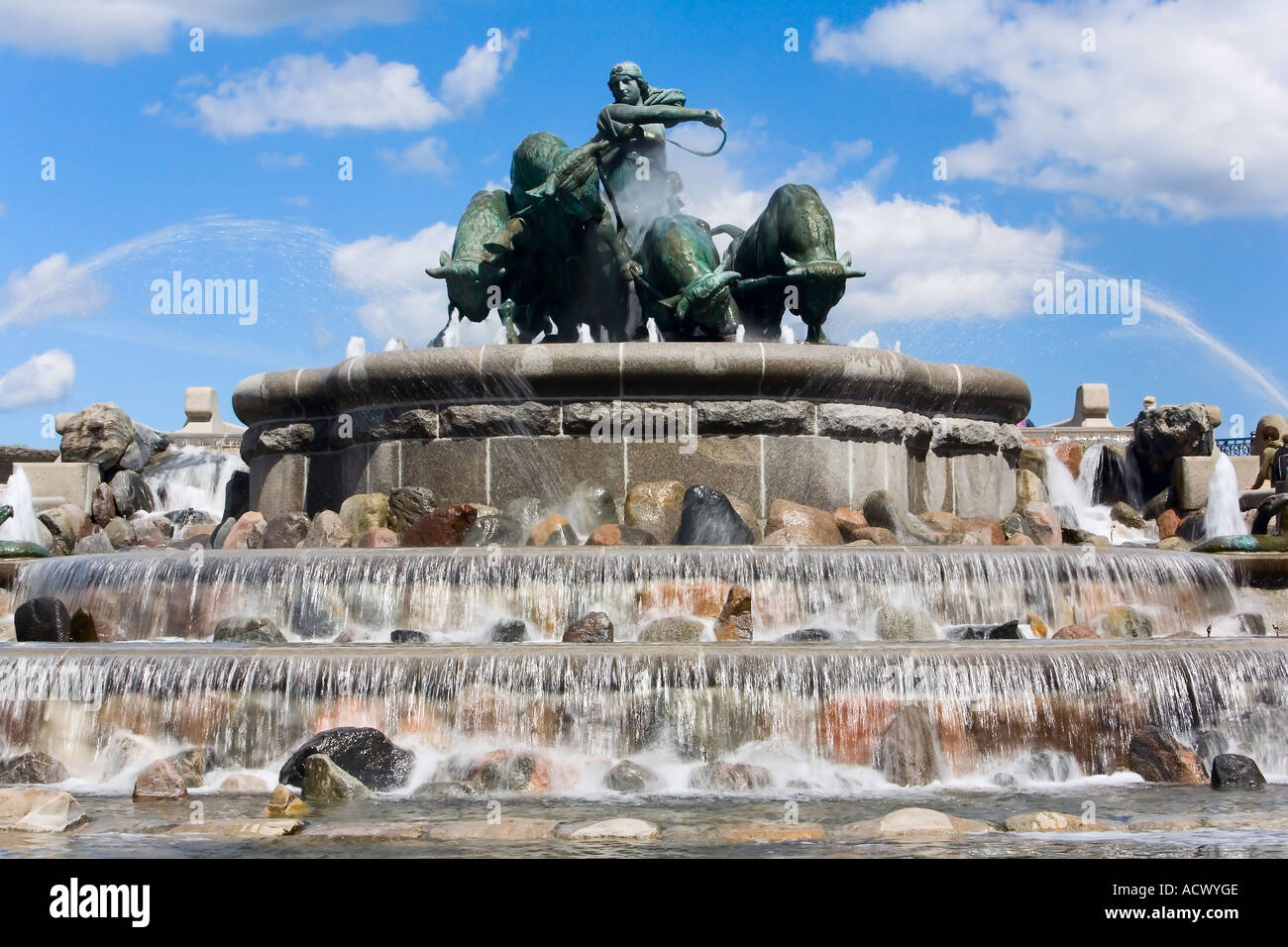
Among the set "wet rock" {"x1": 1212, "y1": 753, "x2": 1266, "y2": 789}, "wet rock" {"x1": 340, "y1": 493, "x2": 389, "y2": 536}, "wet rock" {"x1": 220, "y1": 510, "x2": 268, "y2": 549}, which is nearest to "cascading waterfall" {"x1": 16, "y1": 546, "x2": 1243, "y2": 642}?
"wet rock" {"x1": 340, "y1": 493, "x2": 389, "y2": 536}

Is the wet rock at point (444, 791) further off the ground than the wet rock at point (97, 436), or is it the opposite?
the wet rock at point (97, 436)

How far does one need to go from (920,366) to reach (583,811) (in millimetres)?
8769

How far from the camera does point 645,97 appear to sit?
635 inches

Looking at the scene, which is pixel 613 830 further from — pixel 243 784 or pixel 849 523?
pixel 849 523

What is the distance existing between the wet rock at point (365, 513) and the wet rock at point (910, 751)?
673cm

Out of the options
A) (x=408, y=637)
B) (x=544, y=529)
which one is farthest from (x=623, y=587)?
(x=544, y=529)

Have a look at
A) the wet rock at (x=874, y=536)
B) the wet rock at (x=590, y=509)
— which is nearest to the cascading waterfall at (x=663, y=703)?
the wet rock at (x=874, y=536)

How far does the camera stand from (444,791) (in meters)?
7.09

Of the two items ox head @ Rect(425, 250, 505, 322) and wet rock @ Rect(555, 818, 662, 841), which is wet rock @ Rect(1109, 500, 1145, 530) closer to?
ox head @ Rect(425, 250, 505, 322)

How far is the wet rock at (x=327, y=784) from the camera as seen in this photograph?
6.93 meters

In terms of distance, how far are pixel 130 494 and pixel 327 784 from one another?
1465cm

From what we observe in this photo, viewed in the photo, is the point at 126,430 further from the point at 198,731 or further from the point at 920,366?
the point at 198,731

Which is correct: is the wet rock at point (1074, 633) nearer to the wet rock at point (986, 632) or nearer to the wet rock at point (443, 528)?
the wet rock at point (986, 632)
